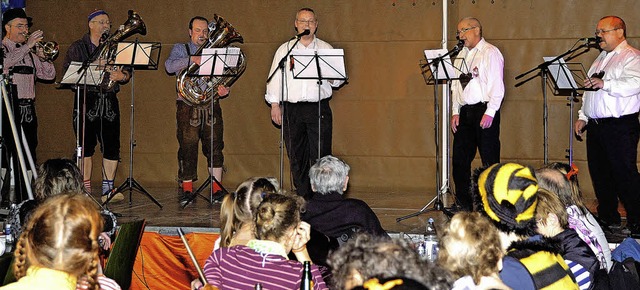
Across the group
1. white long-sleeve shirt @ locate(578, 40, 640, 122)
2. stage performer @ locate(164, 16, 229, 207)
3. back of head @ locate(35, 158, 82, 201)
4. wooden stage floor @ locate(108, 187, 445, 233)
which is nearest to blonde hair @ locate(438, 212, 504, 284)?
back of head @ locate(35, 158, 82, 201)

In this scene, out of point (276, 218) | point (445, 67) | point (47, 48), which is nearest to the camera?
point (276, 218)

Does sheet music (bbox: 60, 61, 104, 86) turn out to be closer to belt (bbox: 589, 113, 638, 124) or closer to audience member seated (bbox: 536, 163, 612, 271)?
belt (bbox: 589, 113, 638, 124)

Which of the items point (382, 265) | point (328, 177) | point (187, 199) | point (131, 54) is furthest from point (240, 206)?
point (187, 199)

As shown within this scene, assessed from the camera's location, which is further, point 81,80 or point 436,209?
point 81,80

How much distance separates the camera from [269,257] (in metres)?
3.37

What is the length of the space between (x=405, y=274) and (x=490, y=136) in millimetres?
5400

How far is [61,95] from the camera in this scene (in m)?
10.3

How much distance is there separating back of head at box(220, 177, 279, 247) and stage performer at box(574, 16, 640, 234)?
11.6 ft

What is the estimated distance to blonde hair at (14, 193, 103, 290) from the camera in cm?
257

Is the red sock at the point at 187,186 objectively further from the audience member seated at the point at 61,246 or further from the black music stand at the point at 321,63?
the audience member seated at the point at 61,246

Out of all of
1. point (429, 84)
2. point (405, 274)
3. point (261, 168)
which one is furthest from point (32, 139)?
point (405, 274)

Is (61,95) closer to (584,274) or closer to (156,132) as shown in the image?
A: (156,132)

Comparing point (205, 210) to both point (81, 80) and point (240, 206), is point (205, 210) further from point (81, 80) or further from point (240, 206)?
→ point (240, 206)

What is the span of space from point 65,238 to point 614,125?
17.3ft
